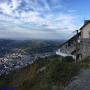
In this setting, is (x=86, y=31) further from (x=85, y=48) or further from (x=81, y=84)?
(x=81, y=84)

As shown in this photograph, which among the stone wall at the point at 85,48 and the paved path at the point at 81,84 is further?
the stone wall at the point at 85,48

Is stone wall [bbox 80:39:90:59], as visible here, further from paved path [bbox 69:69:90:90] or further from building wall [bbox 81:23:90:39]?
paved path [bbox 69:69:90:90]

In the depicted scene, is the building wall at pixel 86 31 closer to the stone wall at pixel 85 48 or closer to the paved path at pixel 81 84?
the stone wall at pixel 85 48

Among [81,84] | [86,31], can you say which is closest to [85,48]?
[86,31]

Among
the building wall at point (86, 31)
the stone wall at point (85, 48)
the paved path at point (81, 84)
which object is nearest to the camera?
the paved path at point (81, 84)

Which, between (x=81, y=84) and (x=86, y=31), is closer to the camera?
(x=81, y=84)

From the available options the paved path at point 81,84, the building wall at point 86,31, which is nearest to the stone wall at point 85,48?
the building wall at point 86,31

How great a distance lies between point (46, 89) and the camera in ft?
62.8

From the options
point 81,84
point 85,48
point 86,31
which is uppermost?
point 86,31

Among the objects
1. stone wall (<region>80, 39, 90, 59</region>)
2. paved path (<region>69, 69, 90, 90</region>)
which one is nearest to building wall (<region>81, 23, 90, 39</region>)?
stone wall (<region>80, 39, 90, 59</region>)

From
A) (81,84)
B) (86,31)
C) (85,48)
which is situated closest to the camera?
(81,84)

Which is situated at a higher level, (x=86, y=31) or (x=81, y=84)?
(x=86, y=31)

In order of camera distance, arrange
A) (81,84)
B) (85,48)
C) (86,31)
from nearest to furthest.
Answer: (81,84) < (85,48) < (86,31)

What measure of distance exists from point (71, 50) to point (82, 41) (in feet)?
23.2
